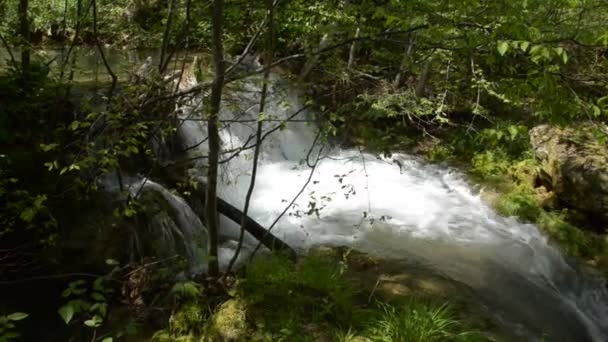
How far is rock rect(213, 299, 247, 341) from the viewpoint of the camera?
11.6 ft

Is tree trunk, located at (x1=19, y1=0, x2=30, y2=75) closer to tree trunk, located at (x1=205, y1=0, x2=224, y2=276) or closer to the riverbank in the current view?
tree trunk, located at (x1=205, y1=0, x2=224, y2=276)

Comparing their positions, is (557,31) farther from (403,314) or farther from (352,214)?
(352,214)

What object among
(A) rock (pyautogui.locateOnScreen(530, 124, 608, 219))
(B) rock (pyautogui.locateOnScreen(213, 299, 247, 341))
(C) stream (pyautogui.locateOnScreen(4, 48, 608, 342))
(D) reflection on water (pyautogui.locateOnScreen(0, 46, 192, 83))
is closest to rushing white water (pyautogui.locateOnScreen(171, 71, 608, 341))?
(C) stream (pyautogui.locateOnScreen(4, 48, 608, 342))

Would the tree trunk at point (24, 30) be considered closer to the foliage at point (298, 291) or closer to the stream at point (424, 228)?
the stream at point (424, 228)

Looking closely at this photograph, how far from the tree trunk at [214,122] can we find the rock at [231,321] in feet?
1.40

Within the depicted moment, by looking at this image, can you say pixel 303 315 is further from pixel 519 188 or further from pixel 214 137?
pixel 519 188

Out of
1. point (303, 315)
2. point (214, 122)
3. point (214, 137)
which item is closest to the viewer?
point (214, 122)

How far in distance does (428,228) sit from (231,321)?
15.0 ft

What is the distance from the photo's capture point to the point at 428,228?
24.3ft

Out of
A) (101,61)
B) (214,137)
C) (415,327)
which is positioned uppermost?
(101,61)

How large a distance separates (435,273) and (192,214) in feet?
10.3

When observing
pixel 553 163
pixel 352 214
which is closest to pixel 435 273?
pixel 352 214

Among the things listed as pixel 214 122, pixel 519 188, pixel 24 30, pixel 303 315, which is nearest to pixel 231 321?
pixel 303 315

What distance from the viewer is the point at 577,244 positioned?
679 cm
